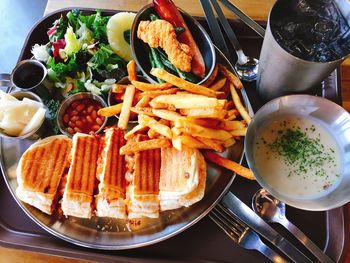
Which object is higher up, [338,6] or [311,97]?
[338,6]

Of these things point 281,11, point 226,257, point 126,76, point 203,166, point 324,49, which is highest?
point 281,11

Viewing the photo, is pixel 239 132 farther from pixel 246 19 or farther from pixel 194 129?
pixel 246 19

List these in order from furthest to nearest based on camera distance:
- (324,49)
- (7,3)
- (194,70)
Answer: (7,3) < (194,70) < (324,49)

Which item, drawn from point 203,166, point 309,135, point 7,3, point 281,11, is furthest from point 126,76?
point 7,3

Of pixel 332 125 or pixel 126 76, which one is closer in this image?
pixel 332 125

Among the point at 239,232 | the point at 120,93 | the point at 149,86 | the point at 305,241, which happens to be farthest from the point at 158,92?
the point at 305,241

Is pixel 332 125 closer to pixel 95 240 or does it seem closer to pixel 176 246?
pixel 176 246

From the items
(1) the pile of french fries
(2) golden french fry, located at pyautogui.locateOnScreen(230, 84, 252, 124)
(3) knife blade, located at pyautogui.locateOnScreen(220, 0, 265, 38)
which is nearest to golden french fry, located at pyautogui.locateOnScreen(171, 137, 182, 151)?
(1) the pile of french fries

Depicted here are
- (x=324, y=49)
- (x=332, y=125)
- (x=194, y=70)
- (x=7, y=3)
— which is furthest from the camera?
(x=7, y=3)

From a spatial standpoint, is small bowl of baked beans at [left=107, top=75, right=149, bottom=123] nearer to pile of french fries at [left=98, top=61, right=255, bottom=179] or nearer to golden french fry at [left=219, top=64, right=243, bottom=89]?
pile of french fries at [left=98, top=61, right=255, bottom=179]
